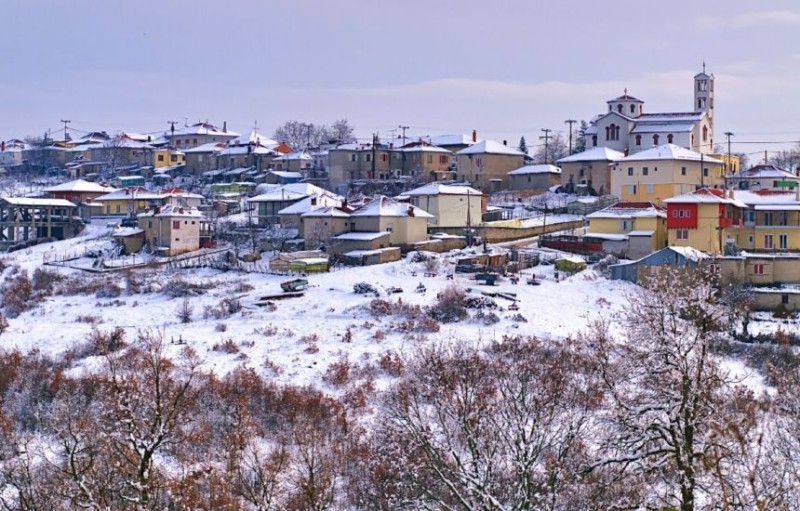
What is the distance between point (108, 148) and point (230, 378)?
63578 millimetres

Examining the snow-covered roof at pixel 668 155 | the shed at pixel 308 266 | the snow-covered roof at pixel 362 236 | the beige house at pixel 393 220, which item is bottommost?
the shed at pixel 308 266

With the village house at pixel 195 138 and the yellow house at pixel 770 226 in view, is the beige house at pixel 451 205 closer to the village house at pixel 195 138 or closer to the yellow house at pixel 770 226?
the yellow house at pixel 770 226

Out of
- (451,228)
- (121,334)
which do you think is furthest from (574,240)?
(121,334)

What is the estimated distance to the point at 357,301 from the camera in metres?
36.4

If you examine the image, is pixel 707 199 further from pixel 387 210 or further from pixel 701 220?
pixel 387 210

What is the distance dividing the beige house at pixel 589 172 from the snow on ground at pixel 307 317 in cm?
1700

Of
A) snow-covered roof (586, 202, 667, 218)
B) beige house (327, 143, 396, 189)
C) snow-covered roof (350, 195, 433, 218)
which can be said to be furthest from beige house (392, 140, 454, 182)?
snow-covered roof (586, 202, 667, 218)

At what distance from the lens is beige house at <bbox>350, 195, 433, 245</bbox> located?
46.5 metres

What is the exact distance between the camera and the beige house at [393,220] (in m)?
46.5

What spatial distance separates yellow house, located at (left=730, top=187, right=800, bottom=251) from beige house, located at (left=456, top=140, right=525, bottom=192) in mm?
21844

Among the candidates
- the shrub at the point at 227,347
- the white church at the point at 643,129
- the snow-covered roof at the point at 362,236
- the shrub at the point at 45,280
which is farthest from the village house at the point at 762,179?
the shrub at the point at 45,280

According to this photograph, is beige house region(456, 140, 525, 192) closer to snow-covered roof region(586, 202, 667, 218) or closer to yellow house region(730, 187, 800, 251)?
snow-covered roof region(586, 202, 667, 218)

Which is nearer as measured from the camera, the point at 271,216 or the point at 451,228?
the point at 451,228

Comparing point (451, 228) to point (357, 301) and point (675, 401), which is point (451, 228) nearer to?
point (357, 301)
